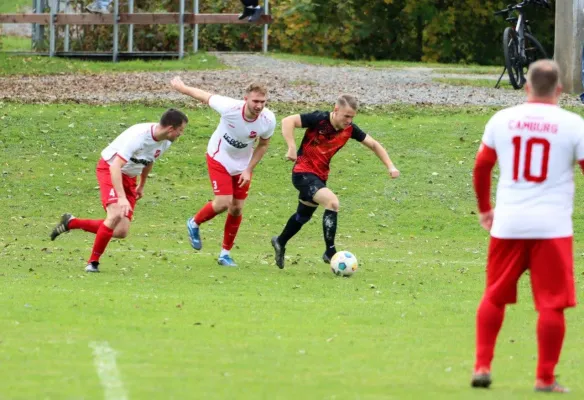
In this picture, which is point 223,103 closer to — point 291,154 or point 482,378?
point 291,154

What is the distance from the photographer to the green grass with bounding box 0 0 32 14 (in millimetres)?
54906

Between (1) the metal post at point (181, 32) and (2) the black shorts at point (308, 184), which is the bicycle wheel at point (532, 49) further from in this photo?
(2) the black shorts at point (308, 184)

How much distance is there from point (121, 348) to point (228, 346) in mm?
734

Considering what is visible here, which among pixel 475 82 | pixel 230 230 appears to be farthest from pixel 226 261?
pixel 475 82

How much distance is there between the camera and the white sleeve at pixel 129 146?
498 inches

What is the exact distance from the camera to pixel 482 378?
7.50 metres

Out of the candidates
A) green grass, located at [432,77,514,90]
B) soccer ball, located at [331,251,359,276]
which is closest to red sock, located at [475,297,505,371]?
soccer ball, located at [331,251,359,276]

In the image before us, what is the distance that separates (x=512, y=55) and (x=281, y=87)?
4.73 metres

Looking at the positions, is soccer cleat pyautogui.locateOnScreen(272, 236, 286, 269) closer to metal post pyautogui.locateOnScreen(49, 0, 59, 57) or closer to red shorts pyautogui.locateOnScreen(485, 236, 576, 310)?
red shorts pyautogui.locateOnScreen(485, 236, 576, 310)

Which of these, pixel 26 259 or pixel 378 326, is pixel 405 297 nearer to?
pixel 378 326

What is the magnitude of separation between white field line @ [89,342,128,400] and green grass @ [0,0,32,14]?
156 feet

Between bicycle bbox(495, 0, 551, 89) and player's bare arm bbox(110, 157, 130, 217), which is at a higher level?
bicycle bbox(495, 0, 551, 89)

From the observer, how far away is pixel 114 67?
1261 inches

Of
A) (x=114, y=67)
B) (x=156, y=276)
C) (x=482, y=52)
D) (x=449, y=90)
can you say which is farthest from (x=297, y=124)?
(x=482, y=52)
